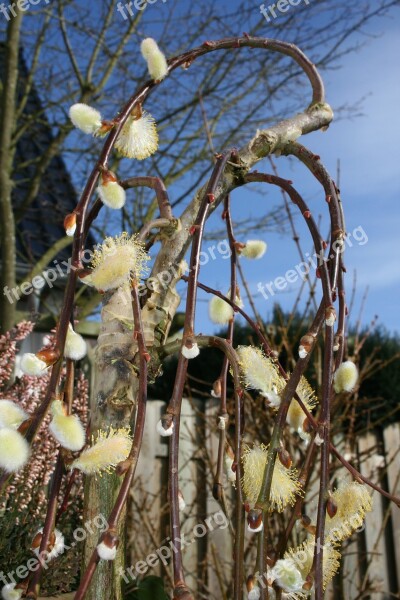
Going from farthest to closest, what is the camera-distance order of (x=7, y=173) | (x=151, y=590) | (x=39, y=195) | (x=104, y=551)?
(x=39, y=195) < (x=7, y=173) < (x=151, y=590) < (x=104, y=551)

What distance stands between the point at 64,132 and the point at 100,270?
10.4 feet

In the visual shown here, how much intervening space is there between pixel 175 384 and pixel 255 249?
39 centimetres

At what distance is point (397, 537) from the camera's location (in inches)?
115

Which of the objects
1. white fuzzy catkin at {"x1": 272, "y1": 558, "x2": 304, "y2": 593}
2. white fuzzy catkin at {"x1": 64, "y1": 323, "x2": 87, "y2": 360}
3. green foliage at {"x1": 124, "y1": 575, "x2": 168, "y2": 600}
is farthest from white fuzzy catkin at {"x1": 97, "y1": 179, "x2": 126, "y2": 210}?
green foliage at {"x1": 124, "y1": 575, "x2": 168, "y2": 600}

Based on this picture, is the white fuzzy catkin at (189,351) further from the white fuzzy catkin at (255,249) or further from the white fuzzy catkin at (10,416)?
the white fuzzy catkin at (255,249)

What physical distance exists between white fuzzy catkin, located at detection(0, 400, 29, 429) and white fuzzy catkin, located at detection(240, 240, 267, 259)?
0.43 m

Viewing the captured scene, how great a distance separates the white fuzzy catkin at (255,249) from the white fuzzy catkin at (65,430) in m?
0.42

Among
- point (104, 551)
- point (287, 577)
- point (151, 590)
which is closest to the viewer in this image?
point (104, 551)

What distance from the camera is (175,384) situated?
0.56m

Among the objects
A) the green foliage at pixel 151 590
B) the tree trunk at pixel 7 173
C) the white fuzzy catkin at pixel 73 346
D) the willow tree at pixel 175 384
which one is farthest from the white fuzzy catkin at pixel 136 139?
the tree trunk at pixel 7 173

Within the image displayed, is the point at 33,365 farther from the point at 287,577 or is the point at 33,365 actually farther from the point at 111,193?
the point at 287,577

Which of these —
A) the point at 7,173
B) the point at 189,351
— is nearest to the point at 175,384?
the point at 189,351

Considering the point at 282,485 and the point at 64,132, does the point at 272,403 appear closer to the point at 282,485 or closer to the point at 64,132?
the point at 282,485

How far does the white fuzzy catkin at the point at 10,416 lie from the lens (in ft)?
1.91
